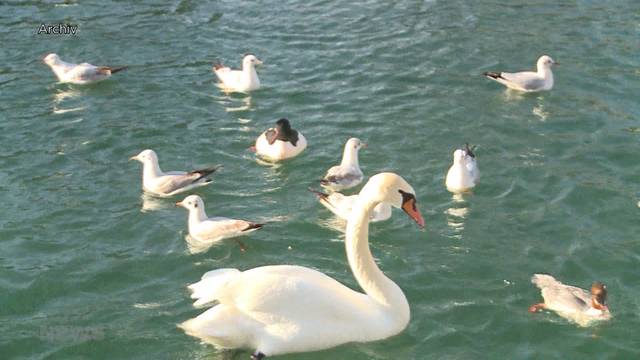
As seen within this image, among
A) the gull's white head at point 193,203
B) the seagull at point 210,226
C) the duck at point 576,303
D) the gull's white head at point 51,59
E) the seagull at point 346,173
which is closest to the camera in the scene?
the duck at point 576,303

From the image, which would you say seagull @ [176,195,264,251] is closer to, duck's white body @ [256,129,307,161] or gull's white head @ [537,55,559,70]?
duck's white body @ [256,129,307,161]

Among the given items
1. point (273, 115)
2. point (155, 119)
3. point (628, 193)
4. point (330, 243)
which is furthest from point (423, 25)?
point (330, 243)

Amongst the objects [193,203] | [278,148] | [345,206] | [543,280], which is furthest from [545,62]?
[193,203]

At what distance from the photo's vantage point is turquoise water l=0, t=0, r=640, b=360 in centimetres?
1036

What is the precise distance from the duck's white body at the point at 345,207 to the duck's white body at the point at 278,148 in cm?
186

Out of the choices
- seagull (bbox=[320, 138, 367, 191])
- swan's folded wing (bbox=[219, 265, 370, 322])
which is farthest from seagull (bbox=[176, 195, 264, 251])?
swan's folded wing (bbox=[219, 265, 370, 322])

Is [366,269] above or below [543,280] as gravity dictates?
above

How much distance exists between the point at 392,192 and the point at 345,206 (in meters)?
3.23

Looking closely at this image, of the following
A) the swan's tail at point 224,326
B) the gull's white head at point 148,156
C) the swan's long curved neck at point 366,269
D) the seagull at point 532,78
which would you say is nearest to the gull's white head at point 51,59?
the gull's white head at point 148,156

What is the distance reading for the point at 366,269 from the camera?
9695 mm

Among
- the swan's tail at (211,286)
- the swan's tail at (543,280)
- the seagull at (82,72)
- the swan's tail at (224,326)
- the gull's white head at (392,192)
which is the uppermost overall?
the gull's white head at (392,192)

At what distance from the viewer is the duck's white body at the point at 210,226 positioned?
1186 cm

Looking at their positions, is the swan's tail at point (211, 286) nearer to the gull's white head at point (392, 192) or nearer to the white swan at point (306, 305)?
the white swan at point (306, 305)

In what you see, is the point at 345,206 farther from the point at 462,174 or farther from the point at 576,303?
the point at 576,303
